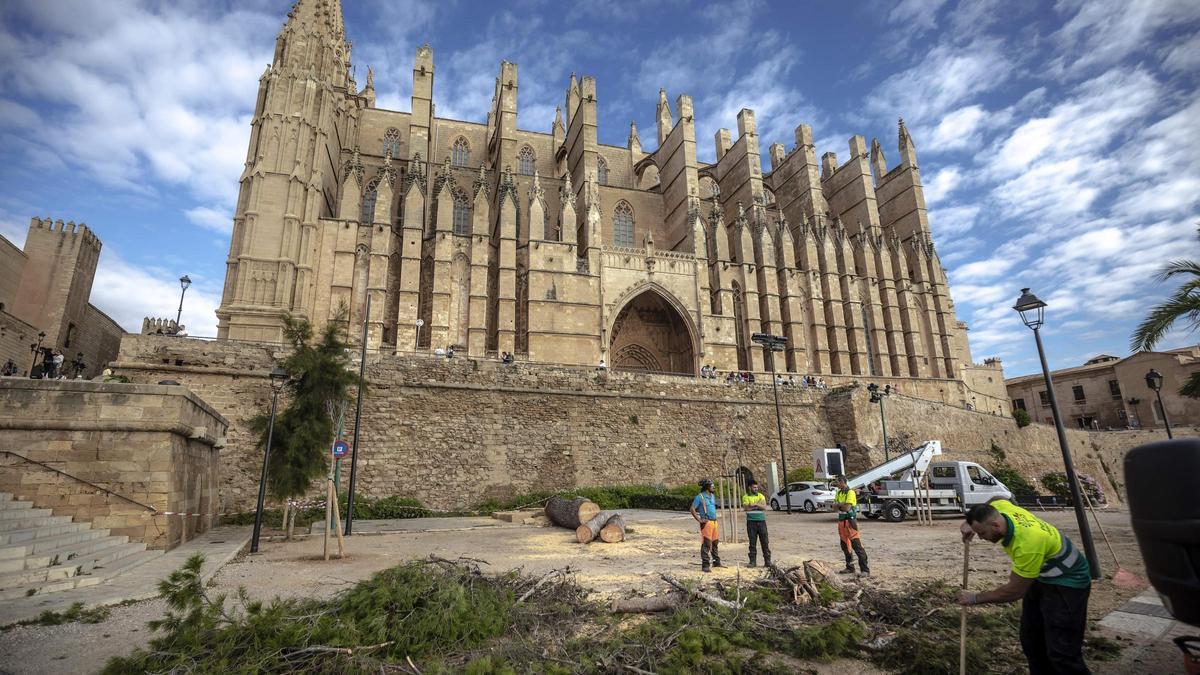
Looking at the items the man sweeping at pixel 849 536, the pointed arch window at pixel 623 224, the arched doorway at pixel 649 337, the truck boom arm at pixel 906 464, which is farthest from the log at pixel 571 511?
the pointed arch window at pixel 623 224

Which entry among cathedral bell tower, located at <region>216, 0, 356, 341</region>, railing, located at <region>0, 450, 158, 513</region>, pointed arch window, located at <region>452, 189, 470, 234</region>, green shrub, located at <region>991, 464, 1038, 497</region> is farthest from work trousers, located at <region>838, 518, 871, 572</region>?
pointed arch window, located at <region>452, 189, 470, 234</region>

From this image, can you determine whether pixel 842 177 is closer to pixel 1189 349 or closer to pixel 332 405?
pixel 1189 349

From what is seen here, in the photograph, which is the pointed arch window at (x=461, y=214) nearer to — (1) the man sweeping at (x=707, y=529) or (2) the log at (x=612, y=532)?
(2) the log at (x=612, y=532)

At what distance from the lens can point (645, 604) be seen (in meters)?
5.03

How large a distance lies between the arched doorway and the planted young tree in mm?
19222

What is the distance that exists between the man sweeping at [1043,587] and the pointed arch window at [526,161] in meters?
35.4

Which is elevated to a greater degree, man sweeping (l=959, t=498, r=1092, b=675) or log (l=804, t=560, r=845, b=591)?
man sweeping (l=959, t=498, r=1092, b=675)

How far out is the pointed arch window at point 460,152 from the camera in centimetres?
3478

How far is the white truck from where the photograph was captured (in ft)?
45.8

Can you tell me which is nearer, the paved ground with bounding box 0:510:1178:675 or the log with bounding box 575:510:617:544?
the paved ground with bounding box 0:510:1178:675

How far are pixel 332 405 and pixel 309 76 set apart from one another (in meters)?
20.4

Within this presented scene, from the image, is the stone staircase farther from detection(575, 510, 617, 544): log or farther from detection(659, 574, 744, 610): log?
detection(575, 510, 617, 544): log

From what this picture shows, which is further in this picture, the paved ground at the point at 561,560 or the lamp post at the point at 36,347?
the lamp post at the point at 36,347

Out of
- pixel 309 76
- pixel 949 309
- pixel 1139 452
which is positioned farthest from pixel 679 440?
pixel 949 309
